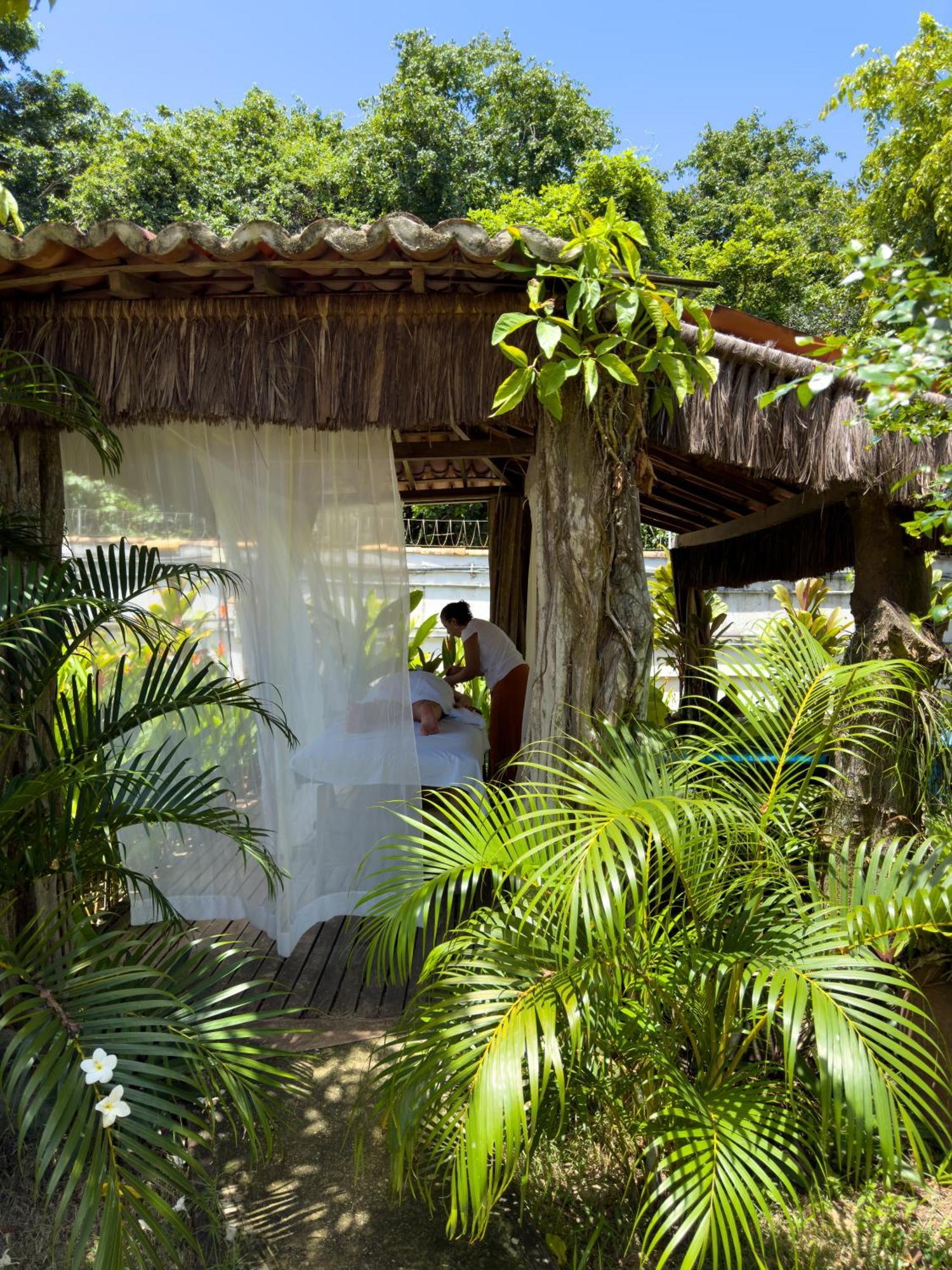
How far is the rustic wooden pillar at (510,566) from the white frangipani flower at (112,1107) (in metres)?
4.58

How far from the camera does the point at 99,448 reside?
281cm

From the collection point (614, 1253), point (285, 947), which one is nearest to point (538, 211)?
point (285, 947)

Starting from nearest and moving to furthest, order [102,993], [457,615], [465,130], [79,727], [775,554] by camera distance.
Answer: [102,993] < [79,727] < [457,615] < [775,554] < [465,130]

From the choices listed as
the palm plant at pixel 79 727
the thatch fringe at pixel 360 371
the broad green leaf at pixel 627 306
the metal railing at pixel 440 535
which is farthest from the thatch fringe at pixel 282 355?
the metal railing at pixel 440 535

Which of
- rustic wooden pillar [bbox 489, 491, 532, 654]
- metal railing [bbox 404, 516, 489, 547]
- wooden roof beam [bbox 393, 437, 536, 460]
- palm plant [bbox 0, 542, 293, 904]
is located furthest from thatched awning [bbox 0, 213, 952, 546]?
metal railing [bbox 404, 516, 489, 547]

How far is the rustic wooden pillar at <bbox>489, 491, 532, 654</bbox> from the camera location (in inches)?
245

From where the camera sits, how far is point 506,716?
500 cm

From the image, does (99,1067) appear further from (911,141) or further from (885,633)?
(911,141)

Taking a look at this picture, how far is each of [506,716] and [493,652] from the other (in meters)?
0.37

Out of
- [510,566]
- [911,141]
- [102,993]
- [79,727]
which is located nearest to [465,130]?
[911,141]

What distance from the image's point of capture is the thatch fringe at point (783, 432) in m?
3.07

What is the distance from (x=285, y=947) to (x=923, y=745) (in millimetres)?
2571

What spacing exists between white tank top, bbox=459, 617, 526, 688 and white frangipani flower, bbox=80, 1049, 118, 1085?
3.31 metres

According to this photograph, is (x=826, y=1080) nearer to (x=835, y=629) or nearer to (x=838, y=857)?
(x=838, y=857)
